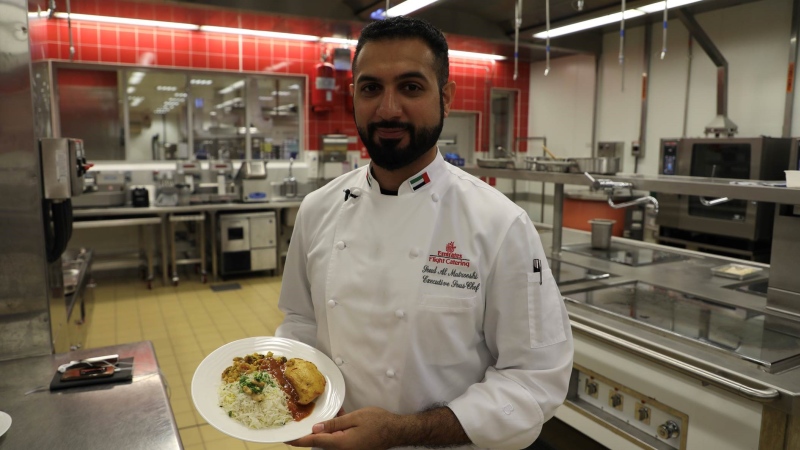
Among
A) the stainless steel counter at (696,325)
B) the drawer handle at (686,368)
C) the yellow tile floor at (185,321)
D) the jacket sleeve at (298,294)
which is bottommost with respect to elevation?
the yellow tile floor at (185,321)

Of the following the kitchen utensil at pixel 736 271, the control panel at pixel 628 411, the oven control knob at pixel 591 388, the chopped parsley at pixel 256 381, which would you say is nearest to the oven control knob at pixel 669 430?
the control panel at pixel 628 411

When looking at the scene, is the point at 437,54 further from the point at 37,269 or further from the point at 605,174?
the point at 605,174

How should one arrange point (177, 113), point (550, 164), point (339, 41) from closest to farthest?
point (550, 164) → point (177, 113) → point (339, 41)

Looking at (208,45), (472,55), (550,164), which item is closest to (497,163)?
(550,164)

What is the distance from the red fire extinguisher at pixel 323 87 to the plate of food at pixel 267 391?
6055mm

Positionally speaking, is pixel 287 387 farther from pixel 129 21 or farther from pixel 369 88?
pixel 129 21

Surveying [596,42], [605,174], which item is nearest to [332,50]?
[596,42]

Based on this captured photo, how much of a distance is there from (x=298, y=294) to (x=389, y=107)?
0.61m

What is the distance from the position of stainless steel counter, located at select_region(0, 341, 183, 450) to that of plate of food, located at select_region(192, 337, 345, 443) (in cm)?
28

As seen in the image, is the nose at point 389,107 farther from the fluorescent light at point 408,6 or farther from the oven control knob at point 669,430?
the fluorescent light at point 408,6

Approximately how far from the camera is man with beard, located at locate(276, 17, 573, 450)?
3.80ft

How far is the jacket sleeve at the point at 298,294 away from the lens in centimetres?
148

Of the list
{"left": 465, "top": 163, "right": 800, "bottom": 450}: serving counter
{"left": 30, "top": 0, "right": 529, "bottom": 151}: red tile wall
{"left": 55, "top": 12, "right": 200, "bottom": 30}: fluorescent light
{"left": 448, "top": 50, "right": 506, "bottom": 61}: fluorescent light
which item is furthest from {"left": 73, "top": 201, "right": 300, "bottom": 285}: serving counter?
{"left": 465, "top": 163, "right": 800, "bottom": 450}: serving counter

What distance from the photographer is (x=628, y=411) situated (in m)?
2.07
